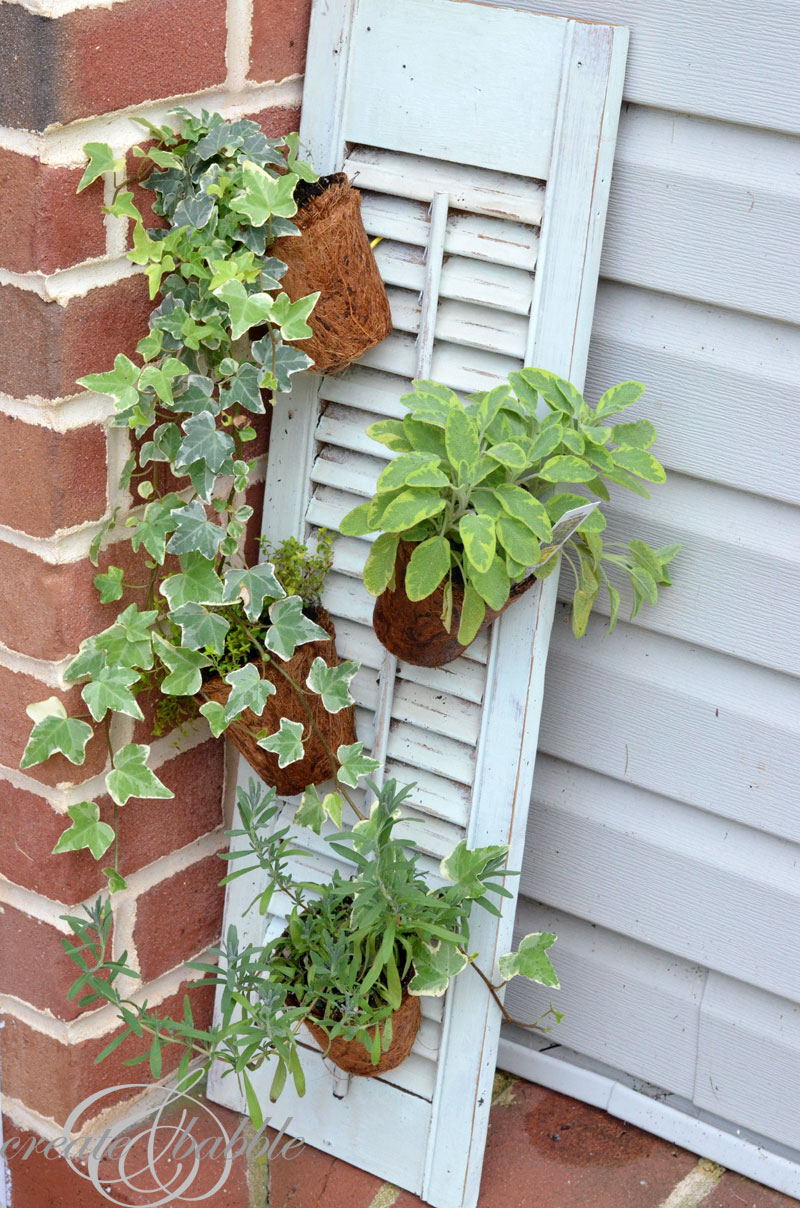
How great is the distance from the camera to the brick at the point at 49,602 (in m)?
1.31

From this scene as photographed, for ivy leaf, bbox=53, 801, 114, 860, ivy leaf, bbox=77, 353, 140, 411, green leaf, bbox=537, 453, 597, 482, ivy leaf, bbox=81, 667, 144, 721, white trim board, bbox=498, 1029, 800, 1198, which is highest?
ivy leaf, bbox=77, 353, 140, 411

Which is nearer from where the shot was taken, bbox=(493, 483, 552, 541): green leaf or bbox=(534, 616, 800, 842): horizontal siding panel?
bbox=(493, 483, 552, 541): green leaf

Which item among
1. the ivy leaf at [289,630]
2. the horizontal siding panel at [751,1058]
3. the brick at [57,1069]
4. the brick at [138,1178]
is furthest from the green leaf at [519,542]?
the brick at [138,1178]

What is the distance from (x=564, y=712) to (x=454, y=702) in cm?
20

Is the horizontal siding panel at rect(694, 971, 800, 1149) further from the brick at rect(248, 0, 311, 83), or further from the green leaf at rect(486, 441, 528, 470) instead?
the brick at rect(248, 0, 311, 83)

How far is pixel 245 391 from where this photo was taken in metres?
1.29

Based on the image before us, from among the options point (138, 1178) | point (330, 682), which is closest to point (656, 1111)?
point (138, 1178)

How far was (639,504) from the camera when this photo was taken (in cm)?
146

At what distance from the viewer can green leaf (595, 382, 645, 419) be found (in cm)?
131

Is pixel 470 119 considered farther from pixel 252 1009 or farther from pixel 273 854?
pixel 252 1009

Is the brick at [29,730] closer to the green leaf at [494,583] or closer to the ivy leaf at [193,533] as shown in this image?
the ivy leaf at [193,533]

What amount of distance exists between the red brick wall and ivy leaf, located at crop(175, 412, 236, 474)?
0.29ft

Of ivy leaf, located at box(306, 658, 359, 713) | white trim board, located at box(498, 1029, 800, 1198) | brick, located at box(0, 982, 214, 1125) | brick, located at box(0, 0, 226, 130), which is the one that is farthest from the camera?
white trim board, located at box(498, 1029, 800, 1198)

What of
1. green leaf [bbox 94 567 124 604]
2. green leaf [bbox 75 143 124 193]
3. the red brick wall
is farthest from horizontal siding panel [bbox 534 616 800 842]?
green leaf [bbox 75 143 124 193]
